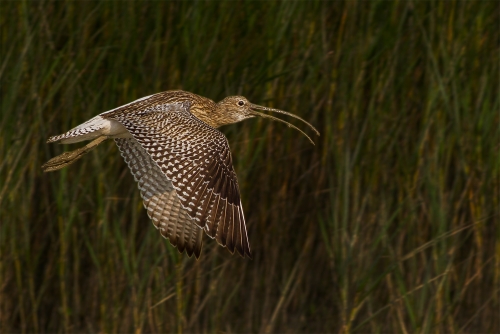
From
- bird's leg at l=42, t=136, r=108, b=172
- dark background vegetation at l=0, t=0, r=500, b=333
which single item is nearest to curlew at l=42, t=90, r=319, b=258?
bird's leg at l=42, t=136, r=108, b=172

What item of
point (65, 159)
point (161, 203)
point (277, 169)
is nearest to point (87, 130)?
point (65, 159)

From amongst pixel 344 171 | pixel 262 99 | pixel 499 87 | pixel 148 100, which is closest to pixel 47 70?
pixel 148 100

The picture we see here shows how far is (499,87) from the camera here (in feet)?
18.9

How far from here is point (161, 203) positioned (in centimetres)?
555

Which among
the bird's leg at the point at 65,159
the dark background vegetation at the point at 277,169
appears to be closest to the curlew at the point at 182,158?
the bird's leg at the point at 65,159

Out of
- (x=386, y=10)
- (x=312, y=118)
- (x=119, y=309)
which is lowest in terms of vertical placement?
(x=119, y=309)

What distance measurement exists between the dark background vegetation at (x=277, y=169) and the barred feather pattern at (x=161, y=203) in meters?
0.12

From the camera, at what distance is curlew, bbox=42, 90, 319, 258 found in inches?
185

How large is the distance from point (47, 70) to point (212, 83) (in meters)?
0.95

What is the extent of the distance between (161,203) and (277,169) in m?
0.82

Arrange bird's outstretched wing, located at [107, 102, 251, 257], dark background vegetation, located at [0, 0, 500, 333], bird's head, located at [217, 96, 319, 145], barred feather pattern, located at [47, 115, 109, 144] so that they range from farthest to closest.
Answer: bird's head, located at [217, 96, 319, 145] < dark background vegetation, located at [0, 0, 500, 333] < barred feather pattern, located at [47, 115, 109, 144] < bird's outstretched wing, located at [107, 102, 251, 257]

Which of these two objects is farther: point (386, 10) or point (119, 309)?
point (386, 10)

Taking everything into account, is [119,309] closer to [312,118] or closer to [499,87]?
[312,118]

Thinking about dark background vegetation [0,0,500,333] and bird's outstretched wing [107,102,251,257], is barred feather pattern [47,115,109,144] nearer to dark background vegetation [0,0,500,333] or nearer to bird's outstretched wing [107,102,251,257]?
bird's outstretched wing [107,102,251,257]
